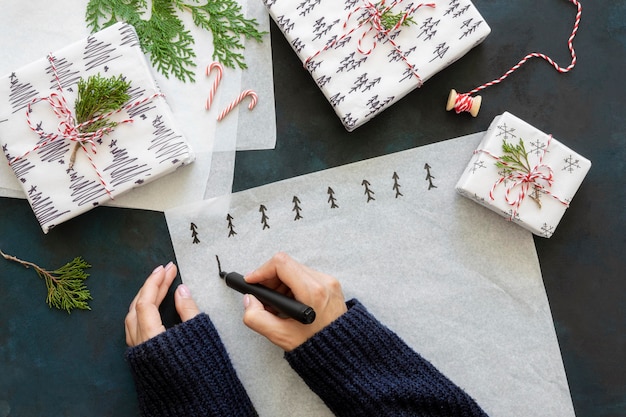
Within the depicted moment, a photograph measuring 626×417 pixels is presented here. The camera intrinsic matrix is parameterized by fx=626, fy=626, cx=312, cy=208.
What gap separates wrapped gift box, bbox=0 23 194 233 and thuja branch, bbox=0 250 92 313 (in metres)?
0.09

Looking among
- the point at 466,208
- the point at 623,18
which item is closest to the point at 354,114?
the point at 466,208

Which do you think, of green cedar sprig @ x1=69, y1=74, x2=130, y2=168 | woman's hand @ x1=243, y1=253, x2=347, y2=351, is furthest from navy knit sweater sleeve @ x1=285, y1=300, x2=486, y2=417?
green cedar sprig @ x1=69, y1=74, x2=130, y2=168

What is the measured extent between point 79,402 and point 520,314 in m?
0.82

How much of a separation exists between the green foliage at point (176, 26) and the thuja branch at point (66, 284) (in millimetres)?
398

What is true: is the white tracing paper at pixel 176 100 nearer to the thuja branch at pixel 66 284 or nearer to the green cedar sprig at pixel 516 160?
the thuja branch at pixel 66 284

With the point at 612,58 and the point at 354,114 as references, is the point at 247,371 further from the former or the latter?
the point at 612,58

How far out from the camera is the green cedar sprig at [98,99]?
109 cm

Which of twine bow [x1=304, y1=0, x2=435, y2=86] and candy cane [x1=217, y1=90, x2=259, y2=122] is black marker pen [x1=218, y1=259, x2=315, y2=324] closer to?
candy cane [x1=217, y1=90, x2=259, y2=122]

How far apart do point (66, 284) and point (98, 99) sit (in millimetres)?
343

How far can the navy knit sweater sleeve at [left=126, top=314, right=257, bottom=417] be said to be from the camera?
3.51ft

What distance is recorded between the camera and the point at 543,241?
3.81ft

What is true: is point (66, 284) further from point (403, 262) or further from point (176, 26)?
point (403, 262)

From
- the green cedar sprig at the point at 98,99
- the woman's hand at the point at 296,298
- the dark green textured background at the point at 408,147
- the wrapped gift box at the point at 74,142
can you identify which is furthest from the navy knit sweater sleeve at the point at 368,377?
the green cedar sprig at the point at 98,99

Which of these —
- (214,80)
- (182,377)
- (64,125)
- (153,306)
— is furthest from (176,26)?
(182,377)
